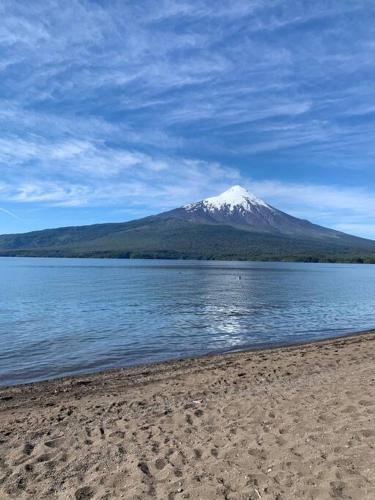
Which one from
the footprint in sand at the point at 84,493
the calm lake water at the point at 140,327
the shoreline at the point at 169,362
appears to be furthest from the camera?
the calm lake water at the point at 140,327

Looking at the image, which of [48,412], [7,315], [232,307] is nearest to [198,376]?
[48,412]

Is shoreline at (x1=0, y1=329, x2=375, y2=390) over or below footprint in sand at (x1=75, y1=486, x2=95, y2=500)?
below

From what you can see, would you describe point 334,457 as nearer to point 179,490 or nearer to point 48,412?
point 179,490

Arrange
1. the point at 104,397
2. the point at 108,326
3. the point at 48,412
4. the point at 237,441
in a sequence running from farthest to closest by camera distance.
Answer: the point at 108,326 → the point at 104,397 → the point at 48,412 → the point at 237,441

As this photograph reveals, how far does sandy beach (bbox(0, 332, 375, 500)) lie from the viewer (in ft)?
22.2

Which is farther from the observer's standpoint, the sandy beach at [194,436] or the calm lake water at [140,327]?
the calm lake water at [140,327]

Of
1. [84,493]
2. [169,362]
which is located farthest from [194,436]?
[169,362]

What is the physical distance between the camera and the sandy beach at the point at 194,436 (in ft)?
22.2

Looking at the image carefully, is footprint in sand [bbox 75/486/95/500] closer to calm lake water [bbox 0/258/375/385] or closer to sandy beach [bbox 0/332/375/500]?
sandy beach [bbox 0/332/375/500]

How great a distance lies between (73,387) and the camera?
46.1 feet

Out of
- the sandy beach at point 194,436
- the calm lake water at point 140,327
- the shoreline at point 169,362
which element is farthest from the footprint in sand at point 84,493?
the calm lake water at point 140,327

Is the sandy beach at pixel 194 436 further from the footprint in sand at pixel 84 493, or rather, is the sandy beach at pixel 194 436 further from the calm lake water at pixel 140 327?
the calm lake water at pixel 140 327

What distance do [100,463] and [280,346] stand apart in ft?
52.2

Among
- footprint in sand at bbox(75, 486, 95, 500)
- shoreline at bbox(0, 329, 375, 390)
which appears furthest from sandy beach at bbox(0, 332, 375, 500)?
shoreline at bbox(0, 329, 375, 390)
